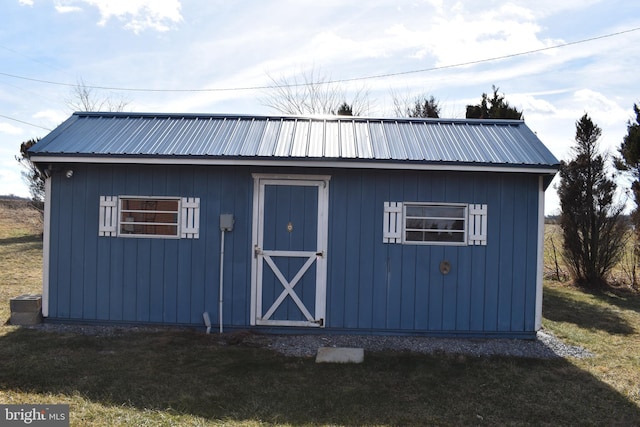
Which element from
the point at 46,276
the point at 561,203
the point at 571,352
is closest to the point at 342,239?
the point at 571,352

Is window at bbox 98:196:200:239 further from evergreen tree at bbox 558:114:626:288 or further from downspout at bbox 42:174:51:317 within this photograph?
evergreen tree at bbox 558:114:626:288

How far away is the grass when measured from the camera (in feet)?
12.5

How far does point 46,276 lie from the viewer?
20.8 ft

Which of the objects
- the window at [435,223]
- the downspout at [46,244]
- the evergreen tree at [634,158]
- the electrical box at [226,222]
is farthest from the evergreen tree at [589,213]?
the downspout at [46,244]

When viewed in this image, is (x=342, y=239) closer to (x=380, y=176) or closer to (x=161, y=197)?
(x=380, y=176)

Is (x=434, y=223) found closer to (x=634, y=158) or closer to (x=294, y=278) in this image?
(x=294, y=278)

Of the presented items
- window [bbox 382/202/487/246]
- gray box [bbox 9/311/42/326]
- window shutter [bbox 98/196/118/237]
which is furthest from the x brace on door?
gray box [bbox 9/311/42/326]

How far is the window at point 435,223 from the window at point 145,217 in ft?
8.97

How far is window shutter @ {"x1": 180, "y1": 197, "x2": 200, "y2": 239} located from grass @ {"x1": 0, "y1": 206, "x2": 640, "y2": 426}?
4.07 ft

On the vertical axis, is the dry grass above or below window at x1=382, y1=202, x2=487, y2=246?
below

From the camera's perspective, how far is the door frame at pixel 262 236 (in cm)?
618

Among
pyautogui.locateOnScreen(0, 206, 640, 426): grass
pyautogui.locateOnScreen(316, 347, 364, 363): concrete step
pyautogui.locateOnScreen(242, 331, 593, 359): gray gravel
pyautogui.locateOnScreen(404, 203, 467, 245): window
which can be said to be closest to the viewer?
pyautogui.locateOnScreen(0, 206, 640, 426): grass

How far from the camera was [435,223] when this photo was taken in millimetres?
6219

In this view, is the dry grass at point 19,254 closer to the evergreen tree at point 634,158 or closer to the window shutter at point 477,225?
the window shutter at point 477,225
